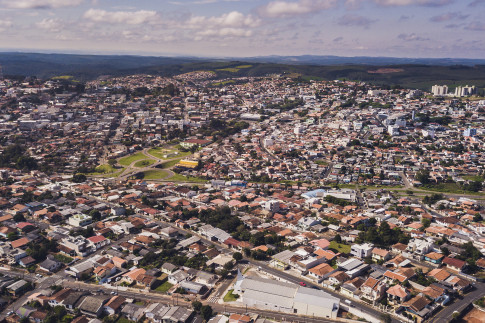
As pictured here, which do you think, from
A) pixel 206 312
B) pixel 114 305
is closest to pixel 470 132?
pixel 206 312

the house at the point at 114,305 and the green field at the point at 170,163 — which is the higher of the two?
the green field at the point at 170,163

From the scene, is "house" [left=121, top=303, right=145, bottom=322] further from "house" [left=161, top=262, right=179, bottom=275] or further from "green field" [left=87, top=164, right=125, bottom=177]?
"green field" [left=87, top=164, right=125, bottom=177]

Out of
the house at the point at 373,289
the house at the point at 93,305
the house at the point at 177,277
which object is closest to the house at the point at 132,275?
the house at the point at 177,277

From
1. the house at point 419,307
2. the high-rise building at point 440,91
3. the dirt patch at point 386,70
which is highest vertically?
the dirt patch at point 386,70

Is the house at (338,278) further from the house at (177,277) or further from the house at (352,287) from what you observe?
the house at (177,277)

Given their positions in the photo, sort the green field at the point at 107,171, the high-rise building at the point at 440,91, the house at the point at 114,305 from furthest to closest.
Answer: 1. the high-rise building at the point at 440,91
2. the green field at the point at 107,171
3. the house at the point at 114,305

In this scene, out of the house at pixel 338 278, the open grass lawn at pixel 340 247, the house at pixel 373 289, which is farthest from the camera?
the open grass lawn at pixel 340 247

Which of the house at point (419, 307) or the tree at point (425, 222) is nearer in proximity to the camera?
the house at point (419, 307)

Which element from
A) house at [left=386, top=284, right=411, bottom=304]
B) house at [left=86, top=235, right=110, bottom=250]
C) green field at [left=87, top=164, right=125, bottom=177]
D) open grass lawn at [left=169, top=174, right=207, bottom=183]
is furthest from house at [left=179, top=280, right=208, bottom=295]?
green field at [left=87, top=164, right=125, bottom=177]
